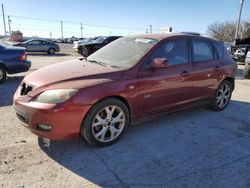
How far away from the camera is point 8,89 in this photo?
762 centimetres

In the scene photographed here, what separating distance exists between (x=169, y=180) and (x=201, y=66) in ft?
8.81

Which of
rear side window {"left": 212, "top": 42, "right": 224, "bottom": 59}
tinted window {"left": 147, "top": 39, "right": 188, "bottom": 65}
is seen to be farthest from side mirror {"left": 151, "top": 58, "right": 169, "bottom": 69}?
rear side window {"left": 212, "top": 42, "right": 224, "bottom": 59}

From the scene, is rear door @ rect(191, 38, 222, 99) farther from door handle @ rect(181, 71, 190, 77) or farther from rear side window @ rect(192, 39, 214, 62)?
door handle @ rect(181, 71, 190, 77)

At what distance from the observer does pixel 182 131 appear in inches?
187

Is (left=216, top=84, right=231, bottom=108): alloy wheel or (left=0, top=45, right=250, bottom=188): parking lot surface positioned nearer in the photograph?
(left=0, top=45, right=250, bottom=188): parking lot surface

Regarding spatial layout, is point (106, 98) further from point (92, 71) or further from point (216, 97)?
point (216, 97)

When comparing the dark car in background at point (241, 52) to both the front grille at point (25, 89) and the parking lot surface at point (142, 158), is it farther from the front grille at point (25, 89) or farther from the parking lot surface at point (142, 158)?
the front grille at point (25, 89)

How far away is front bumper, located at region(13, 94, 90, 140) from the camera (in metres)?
3.47

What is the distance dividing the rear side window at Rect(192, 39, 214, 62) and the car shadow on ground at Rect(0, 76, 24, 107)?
160 inches

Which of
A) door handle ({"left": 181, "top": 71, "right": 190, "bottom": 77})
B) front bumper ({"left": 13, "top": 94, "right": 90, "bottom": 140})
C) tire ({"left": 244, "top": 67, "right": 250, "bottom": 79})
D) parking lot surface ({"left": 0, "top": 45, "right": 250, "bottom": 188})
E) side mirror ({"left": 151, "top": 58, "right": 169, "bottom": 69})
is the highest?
side mirror ({"left": 151, "top": 58, "right": 169, "bottom": 69})

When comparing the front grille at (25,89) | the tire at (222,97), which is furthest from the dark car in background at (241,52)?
the front grille at (25,89)

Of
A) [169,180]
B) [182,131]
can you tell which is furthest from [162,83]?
[169,180]

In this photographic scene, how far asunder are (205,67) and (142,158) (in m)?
2.48

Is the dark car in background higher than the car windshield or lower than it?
lower
